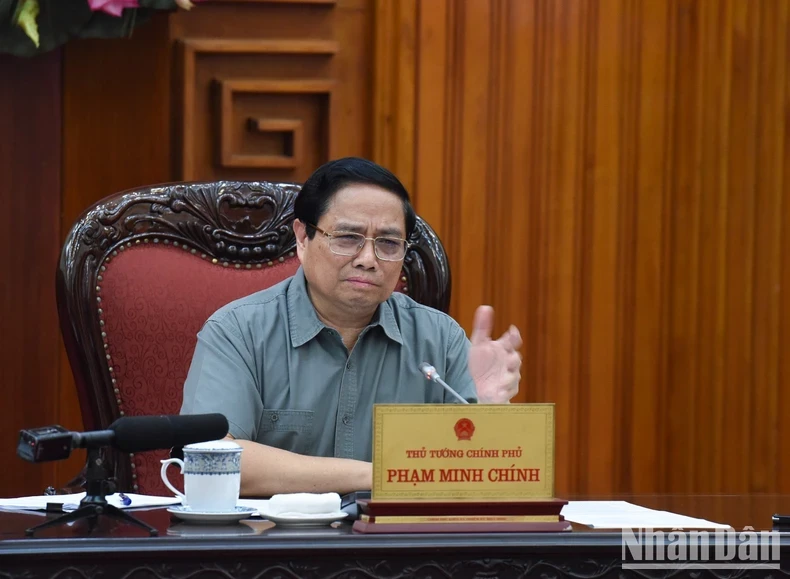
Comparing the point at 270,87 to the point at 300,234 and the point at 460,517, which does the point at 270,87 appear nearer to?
the point at 300,234

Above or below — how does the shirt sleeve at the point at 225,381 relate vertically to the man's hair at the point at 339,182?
below

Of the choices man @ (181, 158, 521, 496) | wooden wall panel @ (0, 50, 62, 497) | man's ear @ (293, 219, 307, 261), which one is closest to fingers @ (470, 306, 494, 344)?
man @ (181, 158, 521, 496)

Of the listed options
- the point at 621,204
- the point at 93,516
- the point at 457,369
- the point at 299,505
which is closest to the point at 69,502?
the point at 93,516

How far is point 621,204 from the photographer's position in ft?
10.2

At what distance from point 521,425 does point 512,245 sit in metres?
1.56

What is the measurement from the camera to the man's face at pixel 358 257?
2.24 m

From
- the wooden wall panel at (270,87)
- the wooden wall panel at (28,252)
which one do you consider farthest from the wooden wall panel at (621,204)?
the wooden wall panel at (28,252)

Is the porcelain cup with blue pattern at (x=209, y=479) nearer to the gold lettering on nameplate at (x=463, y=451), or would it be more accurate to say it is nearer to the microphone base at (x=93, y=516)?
the microphone base at (x=93, y=516)

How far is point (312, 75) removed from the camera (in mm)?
2957

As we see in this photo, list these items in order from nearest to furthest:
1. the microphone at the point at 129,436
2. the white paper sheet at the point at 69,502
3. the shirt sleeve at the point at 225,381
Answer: the microphone at the point at 129,436 < the white paper sheet at the point at 69,502 < the shirt sleeve at the point at 225,381

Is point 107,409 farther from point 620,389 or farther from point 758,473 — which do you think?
point 758,473

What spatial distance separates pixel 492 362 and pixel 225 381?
0.47 m

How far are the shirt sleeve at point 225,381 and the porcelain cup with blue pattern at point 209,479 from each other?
1.69 ft

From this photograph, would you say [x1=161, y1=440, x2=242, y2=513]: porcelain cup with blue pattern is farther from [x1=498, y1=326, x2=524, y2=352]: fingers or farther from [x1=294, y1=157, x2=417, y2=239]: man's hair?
[x1=294, y1=157, x2=417, y2=239]: man's hair
